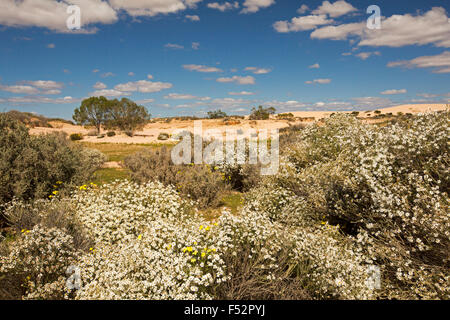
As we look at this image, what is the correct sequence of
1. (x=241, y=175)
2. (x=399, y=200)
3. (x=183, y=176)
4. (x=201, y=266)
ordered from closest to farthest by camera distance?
(x=201, y=266)
(x=399, y=200)
(x=183, y=176)
(x=241, y=175)

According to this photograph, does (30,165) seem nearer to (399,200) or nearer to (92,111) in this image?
(399,200)

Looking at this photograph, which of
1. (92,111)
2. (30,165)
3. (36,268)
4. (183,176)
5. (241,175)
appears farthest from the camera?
(92,111)

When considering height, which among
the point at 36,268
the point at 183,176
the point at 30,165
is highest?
the point at 30,165

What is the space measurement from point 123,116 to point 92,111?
4728 mm

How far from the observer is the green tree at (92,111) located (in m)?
40.9

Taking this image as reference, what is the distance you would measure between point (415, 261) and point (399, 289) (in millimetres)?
517

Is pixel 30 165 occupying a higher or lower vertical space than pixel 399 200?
higher

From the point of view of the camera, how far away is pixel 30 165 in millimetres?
7250

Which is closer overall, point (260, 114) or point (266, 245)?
point (266, 245)

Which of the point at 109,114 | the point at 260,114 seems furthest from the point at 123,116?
the point at 260,114

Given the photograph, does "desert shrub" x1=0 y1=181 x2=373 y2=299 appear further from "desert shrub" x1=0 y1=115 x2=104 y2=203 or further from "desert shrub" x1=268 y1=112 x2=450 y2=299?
"desert shrub" x1=0 y1=115 x2=104 y2=203
